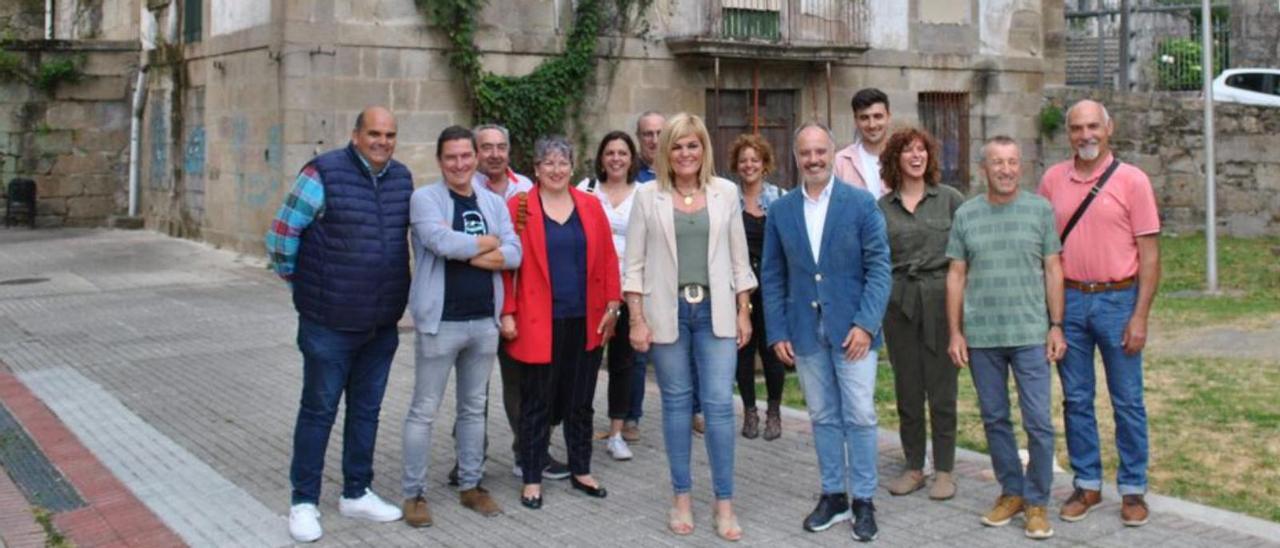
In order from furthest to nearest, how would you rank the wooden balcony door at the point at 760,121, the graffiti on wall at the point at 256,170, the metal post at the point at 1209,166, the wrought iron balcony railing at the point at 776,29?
1. the wooden balcony door at the point at 760,121
2. the wrought iron balcony railing at the point at 776,29
3. the graffiti on wall at the point at 256,170
4. the metal post at the point at 1209,166

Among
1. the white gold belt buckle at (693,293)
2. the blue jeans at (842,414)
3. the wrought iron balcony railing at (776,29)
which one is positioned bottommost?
the blue jeans at (842,414)

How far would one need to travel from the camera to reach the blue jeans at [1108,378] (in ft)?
19.4

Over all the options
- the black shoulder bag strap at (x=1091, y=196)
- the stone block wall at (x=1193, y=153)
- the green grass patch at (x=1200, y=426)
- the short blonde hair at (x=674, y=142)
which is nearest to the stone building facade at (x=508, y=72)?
the stone block wall at (x=1193, y=153)

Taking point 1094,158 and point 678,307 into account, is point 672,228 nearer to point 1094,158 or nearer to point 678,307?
point 678,307

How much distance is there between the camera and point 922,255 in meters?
6.51

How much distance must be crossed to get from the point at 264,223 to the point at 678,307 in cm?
1214

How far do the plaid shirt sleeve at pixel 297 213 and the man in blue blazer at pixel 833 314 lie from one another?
200 cm

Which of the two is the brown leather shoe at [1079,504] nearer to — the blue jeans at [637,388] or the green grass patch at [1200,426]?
the green grass patch at [1200,426]

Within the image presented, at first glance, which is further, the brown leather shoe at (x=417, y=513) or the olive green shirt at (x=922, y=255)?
the olive green shirt at (x=922, y=255)

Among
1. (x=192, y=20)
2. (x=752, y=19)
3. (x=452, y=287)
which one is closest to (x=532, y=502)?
(x=452, y=287)

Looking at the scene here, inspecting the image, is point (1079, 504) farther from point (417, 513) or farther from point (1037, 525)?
point (417, 513)

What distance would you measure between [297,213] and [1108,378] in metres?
3.61

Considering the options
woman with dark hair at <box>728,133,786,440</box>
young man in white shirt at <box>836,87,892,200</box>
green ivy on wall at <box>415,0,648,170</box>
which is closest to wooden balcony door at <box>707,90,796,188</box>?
green ivy on wall at <box>415,0,648,170</box>

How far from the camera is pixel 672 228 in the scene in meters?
5.98
